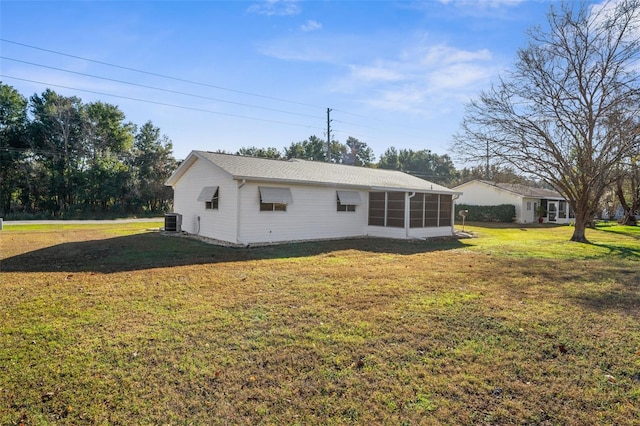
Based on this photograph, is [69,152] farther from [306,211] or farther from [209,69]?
[306,211]

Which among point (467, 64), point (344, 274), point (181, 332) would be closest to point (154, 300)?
point (181, 332)

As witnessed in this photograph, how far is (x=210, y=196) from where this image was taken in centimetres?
1369

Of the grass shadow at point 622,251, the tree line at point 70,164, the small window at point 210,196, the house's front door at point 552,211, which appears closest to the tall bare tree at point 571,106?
the grass shadow at point 622,251

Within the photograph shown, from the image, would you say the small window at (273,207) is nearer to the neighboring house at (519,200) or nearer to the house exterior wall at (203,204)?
the house exterior wall at (203,204)

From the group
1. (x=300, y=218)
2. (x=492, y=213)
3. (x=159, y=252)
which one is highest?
(x=492, y=213)

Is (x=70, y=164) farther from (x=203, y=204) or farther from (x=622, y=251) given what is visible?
(x=622, y=251)

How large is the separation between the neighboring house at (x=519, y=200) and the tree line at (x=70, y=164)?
98.9ft

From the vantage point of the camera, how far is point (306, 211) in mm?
14344

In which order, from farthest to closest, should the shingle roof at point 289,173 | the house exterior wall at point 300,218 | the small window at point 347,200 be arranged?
the small window at point 347,200
the shingle roof at point 289,173
the house exterior wall at point 300,218

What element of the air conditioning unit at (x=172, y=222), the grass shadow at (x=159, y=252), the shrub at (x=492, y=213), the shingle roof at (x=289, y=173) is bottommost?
the grass shadow at (x=159, y=252)

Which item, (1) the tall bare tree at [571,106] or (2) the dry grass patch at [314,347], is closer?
A: (2) the dry grass patch at [314,347]

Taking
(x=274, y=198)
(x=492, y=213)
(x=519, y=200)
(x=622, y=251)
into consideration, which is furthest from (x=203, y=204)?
(x=519, y=200)

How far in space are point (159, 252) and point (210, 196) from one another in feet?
11.6

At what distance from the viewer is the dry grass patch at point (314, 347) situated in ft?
9.51
